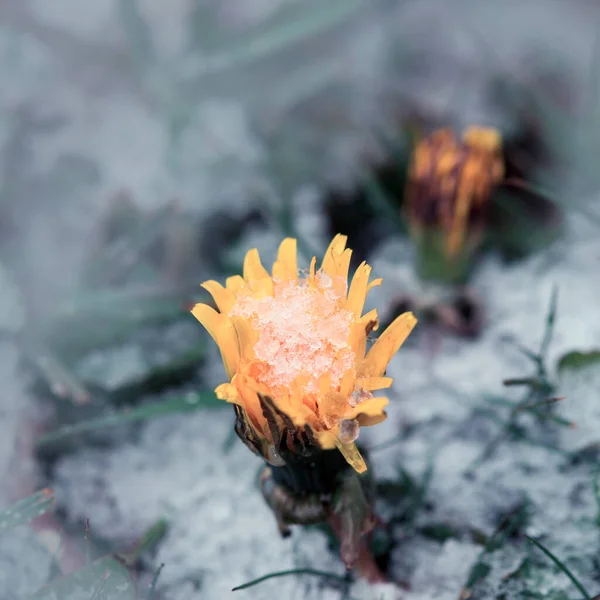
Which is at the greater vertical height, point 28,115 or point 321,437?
point 28,115

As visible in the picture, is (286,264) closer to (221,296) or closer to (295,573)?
(221,296)

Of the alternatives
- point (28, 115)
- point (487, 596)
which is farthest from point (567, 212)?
point (28, 115)

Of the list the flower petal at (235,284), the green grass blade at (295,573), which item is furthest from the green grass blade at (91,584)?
the flower petal at (235,284)

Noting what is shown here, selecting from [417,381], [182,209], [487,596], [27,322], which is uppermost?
[182,209]

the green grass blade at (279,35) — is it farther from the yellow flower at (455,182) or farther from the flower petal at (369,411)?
the flower petal at (369,411)

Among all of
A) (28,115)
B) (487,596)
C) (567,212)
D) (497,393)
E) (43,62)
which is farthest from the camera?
(43,62)

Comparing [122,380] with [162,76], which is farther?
[162,76]

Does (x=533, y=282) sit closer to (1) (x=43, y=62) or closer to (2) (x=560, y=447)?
(2) (x=560, y=447)
